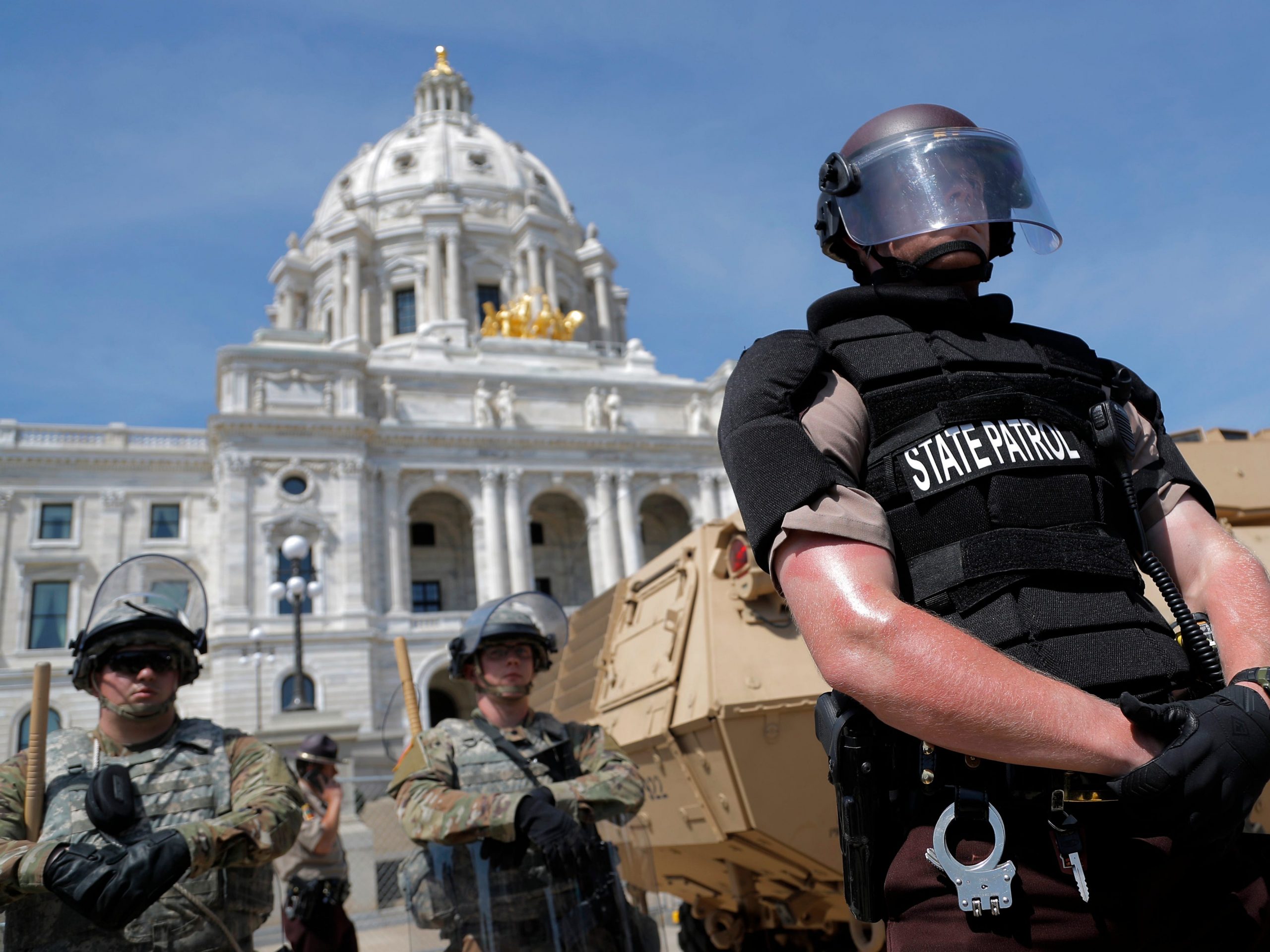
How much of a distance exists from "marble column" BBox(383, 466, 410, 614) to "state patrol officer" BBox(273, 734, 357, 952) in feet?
91.6

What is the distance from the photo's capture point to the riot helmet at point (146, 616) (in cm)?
419

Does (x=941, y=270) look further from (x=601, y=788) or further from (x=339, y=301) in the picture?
(x=339, y=301)

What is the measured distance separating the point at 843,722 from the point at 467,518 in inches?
1524

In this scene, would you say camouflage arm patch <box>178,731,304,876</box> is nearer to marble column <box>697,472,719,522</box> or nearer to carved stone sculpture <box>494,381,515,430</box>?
carved stone sculpture <box>494,381,515,430</box>

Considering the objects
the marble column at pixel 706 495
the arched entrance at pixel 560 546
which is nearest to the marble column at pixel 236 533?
the arched entrance at pixel 560 546

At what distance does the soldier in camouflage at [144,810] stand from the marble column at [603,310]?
50168mm

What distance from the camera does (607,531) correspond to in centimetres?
3794

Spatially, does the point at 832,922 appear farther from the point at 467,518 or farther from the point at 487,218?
the point at 487,218

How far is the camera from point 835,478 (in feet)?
6.19

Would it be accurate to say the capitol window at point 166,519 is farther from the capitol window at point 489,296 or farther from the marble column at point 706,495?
the capitol window at point 489,296

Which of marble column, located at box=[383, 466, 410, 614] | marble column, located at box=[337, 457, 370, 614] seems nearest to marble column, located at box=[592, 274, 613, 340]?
marble column, located at box=[383, 466, 410, 614]

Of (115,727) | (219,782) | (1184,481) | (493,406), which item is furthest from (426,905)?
(493,406)

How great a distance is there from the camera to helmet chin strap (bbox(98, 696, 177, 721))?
412 centimetres

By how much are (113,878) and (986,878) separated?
8.97 ft
